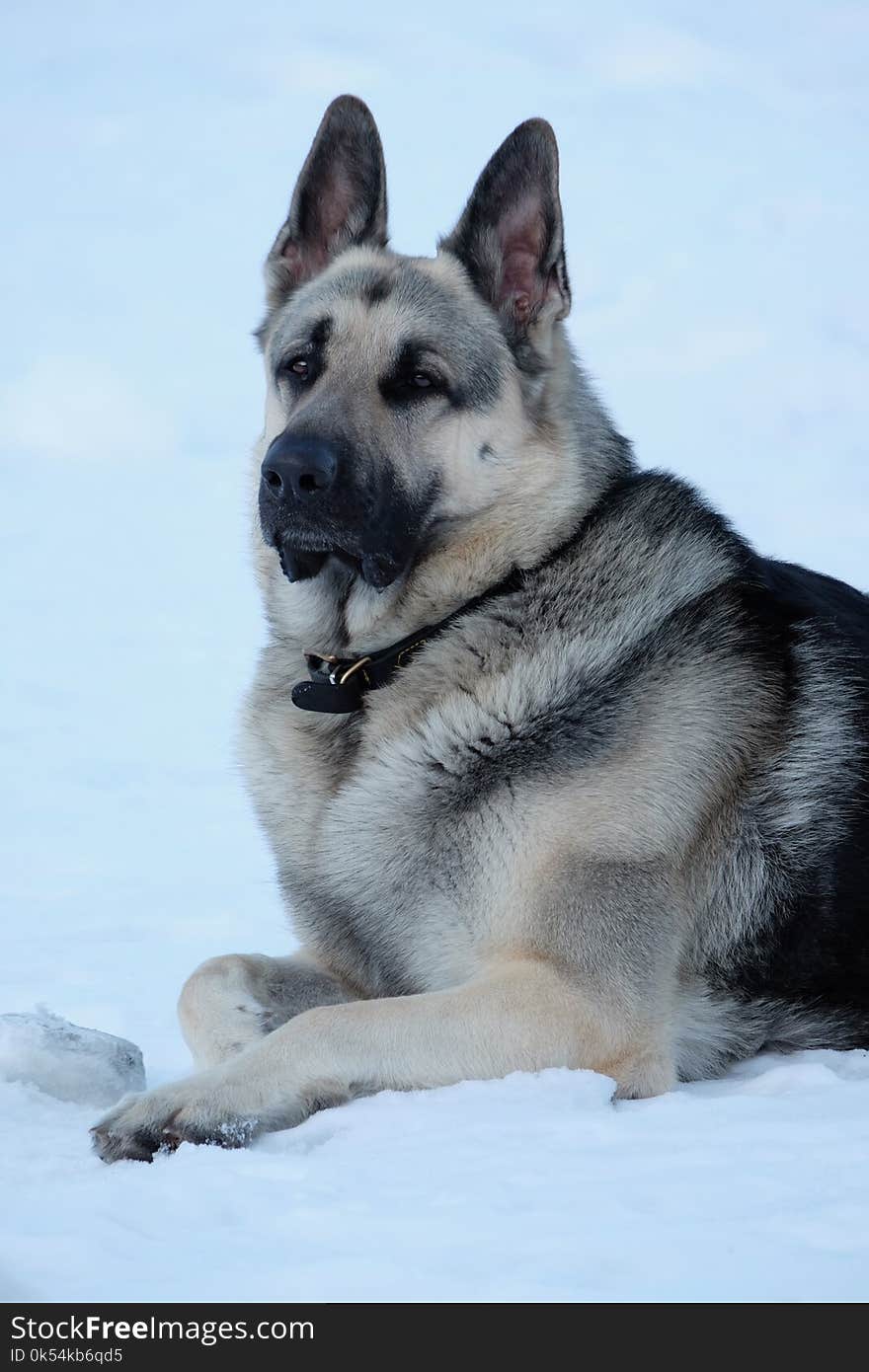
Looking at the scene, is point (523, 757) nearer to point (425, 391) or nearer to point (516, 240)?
point (425, 391)

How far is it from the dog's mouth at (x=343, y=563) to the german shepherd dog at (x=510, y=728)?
1cm

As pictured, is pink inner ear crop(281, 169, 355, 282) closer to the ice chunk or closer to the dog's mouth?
the dog's mouth

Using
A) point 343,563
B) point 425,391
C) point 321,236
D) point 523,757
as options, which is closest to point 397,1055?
point 523,757

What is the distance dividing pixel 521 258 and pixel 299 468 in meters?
1.08

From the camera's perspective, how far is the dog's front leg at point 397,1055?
9.84 ft

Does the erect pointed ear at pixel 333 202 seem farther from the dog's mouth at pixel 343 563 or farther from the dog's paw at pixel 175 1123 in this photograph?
the dog's paw at pixel 175 1123

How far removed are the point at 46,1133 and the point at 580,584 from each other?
190 cm

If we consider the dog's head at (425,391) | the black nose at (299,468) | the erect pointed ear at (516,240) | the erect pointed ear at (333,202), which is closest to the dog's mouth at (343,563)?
the dog's head at (425,391)

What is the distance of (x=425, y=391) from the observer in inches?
154

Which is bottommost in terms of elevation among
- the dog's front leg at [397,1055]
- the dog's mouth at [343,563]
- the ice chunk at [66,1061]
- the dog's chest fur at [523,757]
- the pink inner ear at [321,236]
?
the ice chunk at [66,1061]

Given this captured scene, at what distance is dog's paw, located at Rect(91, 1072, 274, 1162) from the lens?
9.69ft

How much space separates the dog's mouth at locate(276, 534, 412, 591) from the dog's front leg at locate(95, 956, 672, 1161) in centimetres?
108

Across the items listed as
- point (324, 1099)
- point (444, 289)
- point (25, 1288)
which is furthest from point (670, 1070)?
point (444, 289)

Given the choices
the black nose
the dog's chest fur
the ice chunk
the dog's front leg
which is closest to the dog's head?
the black nose
